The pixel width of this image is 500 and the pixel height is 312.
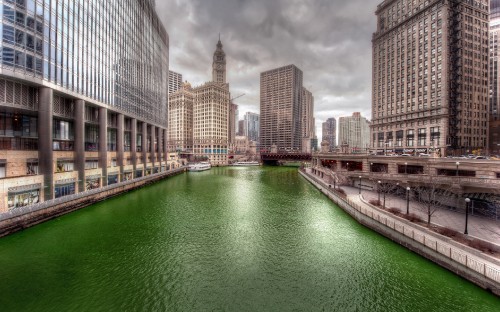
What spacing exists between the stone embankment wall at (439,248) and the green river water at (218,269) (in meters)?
0.75

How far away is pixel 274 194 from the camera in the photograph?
5506cm

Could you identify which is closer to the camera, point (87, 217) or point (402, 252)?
point (402, 252)

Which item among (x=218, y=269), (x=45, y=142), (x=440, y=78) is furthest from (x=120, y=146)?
(x=440, y=78)

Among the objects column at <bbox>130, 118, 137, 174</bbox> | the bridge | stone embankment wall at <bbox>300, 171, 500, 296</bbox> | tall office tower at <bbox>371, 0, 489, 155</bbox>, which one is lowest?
stone embankment wall at <bbox>300, 171, 500, 296</bbox>

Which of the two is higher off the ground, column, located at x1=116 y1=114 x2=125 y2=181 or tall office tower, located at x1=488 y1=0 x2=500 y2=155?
tall office tower, located at x1=488 y1=0 x2=500 y2=155

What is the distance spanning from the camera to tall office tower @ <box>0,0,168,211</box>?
104 ft

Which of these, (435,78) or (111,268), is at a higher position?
(435,78)

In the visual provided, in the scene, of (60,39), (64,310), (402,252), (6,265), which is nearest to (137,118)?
(60,39)

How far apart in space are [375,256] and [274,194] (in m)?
33.9

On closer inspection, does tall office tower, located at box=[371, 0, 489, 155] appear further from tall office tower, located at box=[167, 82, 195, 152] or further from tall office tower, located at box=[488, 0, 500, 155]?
tall office tower, located at box=[167, 82, 195, 152]

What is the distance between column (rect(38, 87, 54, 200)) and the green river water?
6.94 metres

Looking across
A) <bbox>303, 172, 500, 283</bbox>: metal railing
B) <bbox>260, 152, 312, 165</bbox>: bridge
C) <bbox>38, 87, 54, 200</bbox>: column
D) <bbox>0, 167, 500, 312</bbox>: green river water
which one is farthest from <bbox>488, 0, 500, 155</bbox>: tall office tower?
<bbox>38, 87, 54, 200</bbox>: column

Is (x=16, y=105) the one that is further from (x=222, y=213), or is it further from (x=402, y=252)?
(x=402, y=252)

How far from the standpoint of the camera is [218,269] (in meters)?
19.4
